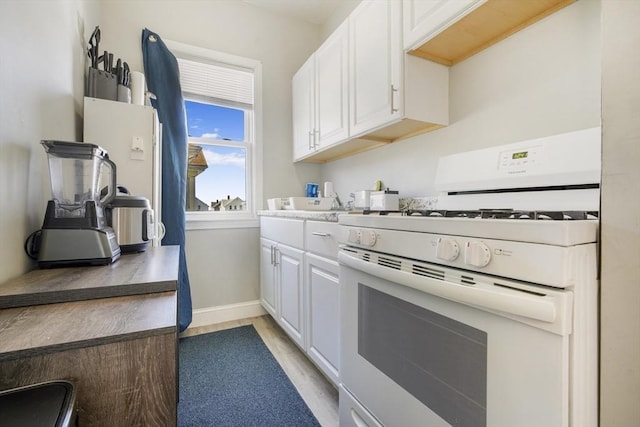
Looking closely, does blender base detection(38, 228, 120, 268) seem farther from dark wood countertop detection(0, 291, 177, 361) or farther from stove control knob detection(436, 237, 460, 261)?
stove control knob detection(436, 237, 460, 261)

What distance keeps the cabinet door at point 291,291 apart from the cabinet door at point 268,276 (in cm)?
12

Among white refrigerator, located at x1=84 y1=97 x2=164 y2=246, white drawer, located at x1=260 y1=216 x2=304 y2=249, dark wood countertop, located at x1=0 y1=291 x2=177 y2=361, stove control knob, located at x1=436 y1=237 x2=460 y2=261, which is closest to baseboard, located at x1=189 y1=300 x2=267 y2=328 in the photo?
white drawer, located at x1=260 y1=216 x2=304 y2=249

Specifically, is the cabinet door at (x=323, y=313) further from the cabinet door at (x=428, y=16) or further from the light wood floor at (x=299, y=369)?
the cabinet door at (x=428, y=16)

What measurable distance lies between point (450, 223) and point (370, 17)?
151cm

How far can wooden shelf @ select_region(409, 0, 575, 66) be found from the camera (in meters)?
1.16

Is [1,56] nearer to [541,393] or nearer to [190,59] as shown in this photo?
[541,393]

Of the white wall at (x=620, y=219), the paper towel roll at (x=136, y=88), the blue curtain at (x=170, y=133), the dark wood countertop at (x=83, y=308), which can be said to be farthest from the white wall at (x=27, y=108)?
the white wall at (x=620, y=219)

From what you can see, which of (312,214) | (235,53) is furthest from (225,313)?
(235,53)

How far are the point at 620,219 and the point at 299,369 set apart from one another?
1.75 meters

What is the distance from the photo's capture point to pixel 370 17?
171 cm

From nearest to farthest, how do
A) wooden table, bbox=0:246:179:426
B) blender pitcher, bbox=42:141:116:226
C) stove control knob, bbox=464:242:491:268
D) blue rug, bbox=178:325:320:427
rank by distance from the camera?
wooden table, bbox=0:246:179:426
stove control knob, bbox=464:242:491:268
blender pitcher, bbox=42:141:116:226
blue rug, bbox=178:325:320:427

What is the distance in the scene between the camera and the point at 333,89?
2111mm

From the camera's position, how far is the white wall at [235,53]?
231 cm

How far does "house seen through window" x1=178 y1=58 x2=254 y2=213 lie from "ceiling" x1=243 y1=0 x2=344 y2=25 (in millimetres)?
627
